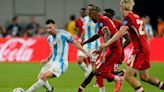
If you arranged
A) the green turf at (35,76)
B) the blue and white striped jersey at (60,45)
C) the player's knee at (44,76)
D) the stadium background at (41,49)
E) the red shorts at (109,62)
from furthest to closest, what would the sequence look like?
the stadium background at (41,49) → the green turf at (35,76) → the red shorts at (109,62) → the blue and white striped jersey at (60,45) → the player's knee at (44,76)

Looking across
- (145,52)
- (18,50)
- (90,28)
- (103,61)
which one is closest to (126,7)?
(145,52)

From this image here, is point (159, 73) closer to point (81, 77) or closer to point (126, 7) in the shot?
point (81, 77)

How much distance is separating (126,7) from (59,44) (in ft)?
7.60

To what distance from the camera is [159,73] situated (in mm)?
23578

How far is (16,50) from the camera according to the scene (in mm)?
29359

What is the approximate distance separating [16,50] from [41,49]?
3.66 feet

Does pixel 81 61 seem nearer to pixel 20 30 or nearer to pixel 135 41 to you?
pixel 135 41

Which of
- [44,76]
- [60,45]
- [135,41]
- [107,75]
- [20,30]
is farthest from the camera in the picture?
[20,30]

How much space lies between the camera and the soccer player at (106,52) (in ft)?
51.2

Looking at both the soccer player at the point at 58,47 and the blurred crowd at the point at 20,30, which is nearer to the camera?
the soccer player at the point at 58,47

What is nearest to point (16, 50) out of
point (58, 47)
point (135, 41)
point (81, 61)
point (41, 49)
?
point (41, 49)

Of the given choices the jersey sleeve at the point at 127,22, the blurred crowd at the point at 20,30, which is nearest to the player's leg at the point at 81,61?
the jersey sleeve at the point at 127,22

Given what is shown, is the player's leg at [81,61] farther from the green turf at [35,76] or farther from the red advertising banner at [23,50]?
the red advertising banner at [23,50]

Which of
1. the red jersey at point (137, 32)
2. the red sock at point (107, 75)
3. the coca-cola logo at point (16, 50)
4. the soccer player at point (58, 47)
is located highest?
the red jersey at point (137, 32)
